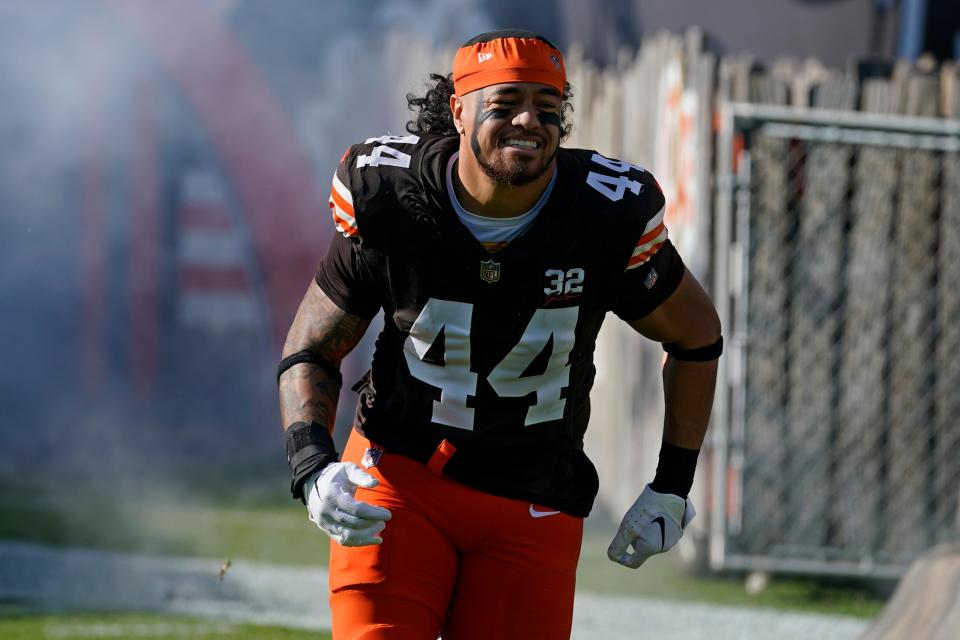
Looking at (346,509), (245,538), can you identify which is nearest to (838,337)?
(245,538)

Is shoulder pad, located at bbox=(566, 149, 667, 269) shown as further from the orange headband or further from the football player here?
the orange headband

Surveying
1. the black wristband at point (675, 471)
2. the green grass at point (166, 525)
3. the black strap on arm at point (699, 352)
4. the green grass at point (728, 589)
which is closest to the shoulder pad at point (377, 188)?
the black strap on arm at point (699, 352)

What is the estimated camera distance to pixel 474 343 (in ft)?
10.3

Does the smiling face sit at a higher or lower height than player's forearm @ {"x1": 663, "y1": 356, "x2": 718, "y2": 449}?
higher

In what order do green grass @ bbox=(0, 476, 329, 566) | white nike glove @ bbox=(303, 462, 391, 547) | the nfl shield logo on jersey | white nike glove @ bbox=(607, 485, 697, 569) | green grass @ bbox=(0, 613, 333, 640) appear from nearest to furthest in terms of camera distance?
white nike glove @ bbox=(303, 462, 391, 547)
the nfl shield logo on jersey
white nike glove @ bbox=(607, 485, 697, 569)
green grass @ bbox=(0, 613, 333, 640)
green grass @ bbox=(0, 476, 329, 566)


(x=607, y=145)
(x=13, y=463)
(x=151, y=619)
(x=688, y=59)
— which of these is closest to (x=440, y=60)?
(x=607, y=145)

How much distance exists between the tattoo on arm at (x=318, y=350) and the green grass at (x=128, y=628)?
2.49 m

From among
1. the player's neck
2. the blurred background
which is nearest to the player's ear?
the player's neck

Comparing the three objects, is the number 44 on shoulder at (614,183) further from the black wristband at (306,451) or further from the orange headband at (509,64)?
the black wristband at (306,451)

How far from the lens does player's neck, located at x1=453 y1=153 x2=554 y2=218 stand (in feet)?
10.3

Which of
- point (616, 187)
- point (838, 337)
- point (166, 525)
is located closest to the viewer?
point (616, 187)

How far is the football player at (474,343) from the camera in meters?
3.11

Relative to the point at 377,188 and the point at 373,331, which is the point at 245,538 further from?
the point at 377,188

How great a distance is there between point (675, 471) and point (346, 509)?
0.91m
